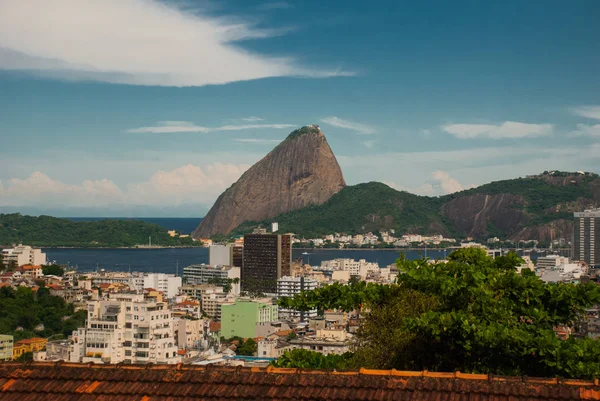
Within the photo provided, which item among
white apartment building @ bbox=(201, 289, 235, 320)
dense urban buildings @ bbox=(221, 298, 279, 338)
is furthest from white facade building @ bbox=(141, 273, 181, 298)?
dense urban buildings @ bbox=(221, 298, 279, 338)

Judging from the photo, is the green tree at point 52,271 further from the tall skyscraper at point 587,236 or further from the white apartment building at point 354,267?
the tall skyscraper at point 587,236

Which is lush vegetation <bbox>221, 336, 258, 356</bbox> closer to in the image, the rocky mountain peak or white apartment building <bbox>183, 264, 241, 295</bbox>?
white apartment building <bbox>183, 264, 241, 295</bbox>

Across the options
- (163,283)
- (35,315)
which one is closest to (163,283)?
(163,283)

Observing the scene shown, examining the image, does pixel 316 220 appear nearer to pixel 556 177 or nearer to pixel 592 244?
pixel 556 177

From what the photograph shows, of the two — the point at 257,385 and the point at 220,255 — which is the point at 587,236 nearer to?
the point at 220,255

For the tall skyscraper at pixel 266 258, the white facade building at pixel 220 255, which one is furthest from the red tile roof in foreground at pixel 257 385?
the white facade building at pixel 220 255
